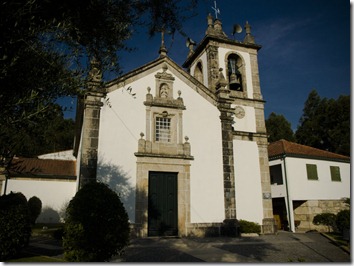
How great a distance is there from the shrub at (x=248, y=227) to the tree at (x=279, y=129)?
27.7 metres

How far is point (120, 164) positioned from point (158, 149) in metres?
1.88

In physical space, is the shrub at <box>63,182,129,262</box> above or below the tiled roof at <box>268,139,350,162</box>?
below

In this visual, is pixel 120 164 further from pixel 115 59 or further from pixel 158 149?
pixel 115 59

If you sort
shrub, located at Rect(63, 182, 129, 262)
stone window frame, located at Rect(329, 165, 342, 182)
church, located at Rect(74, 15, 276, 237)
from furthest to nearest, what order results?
stone window frame, located at Rect(329, 165, 342, 182) < church, located at Rect(74, 15, 276, 237) < shrub, located at Rect(63, 182, 129, 262)

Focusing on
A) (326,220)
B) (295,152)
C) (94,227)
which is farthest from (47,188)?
(326,220)

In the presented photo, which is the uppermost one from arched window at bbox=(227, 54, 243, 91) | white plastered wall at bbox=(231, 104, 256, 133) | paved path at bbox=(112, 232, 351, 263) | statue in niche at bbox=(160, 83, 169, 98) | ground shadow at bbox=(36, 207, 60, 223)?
arched window at bbox=(227, 54, 243, 91)

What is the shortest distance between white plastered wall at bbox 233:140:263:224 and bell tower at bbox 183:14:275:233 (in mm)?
48

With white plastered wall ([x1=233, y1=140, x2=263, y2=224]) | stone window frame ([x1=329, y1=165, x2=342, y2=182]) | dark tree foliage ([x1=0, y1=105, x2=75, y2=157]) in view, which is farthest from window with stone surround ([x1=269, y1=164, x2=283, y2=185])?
dark tree foliage ([x1=0, y1=105, x2=75, y2=157])

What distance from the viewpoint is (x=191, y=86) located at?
1480 centimetres

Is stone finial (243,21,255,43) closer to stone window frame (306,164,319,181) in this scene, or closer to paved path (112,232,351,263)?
stone window frame (306,164,319,181)

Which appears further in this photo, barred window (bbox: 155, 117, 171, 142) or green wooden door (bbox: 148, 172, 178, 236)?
barred window (bbox: 155, 117, 171, 142)

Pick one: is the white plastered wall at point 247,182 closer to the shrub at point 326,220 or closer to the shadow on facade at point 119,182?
the shrub at point 326,220

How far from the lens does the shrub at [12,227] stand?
7.62m

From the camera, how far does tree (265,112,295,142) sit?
39.3m
